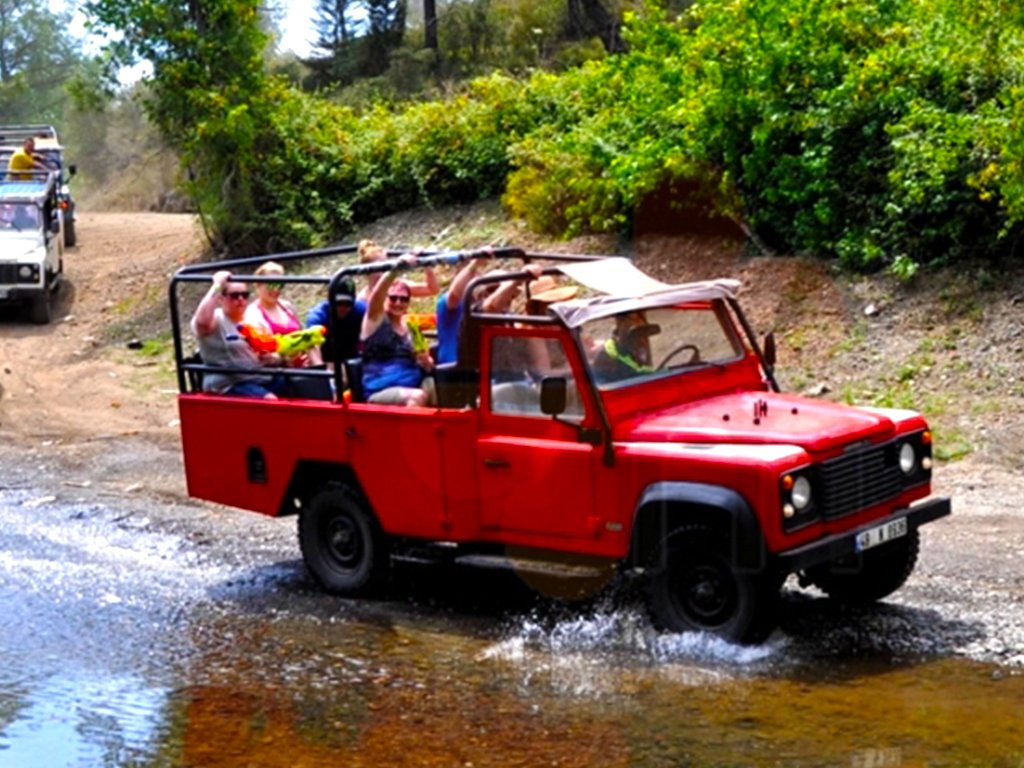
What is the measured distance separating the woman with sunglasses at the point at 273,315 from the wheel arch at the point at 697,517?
2936 millimetres

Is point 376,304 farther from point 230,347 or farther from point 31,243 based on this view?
point 31,243

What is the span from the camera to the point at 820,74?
16.4 meters

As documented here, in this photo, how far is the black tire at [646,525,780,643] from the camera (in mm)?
8219

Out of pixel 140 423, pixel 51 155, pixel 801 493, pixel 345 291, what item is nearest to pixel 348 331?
pixel 345 291

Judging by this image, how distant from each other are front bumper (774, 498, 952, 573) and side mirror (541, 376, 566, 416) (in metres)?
1.37

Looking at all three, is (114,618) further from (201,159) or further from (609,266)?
(201,159)

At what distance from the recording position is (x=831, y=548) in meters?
8.12

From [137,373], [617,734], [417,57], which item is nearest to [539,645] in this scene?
[617,734]

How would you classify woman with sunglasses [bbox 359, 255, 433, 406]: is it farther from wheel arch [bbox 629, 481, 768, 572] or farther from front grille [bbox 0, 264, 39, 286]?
front grille [bbox 0, 264, 39, 286]

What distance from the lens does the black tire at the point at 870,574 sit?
8.88 metres

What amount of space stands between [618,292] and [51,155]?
67.2 feet

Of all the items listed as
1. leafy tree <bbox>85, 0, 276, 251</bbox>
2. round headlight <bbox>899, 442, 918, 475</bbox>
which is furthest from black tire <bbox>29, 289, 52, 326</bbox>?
round headlight <bbox>899, 442, 918, 475</bbox>

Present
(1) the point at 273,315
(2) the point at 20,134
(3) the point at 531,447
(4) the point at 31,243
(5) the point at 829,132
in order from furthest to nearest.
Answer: (2) the point at 20,134 < (4) the point at 31,243 < (5) the point at 829,132 < (1) the point at 273,315 < (3) the point at 531,447

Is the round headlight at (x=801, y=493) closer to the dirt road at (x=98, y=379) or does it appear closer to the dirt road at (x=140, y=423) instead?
the dirt road at (x=140, y=423)
